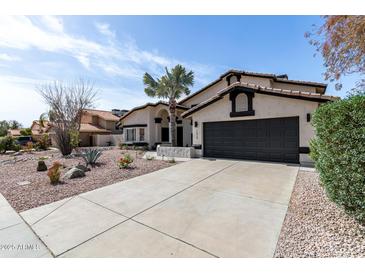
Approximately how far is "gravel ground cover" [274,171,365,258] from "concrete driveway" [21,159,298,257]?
20 centimetres

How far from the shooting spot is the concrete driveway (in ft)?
9.35

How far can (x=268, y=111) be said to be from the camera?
9.65m

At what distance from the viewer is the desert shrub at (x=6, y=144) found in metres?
17.8

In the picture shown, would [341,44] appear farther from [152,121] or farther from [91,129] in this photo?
[91,129]

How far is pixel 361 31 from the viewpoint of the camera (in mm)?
6875

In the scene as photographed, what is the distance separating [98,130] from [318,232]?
28.8m

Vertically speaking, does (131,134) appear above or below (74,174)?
above

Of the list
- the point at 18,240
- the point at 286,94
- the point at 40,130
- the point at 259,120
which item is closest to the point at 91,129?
the point at 40,130

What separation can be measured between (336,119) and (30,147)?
1006 inches

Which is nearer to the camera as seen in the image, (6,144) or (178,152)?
(178,152)

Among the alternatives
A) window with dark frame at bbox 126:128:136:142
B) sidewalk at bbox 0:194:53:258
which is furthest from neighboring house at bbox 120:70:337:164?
window with dark frame at bbox 126:128:136:142

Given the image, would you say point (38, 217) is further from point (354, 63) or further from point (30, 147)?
point (30, 147)

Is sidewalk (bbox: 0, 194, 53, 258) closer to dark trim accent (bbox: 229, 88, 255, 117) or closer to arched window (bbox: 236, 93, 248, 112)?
dark trim accent (bbox: 229, 88, 255, 117)
